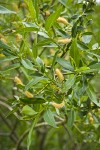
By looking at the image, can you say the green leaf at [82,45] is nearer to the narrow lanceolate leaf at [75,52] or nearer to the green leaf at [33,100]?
the narrow lanceolate leaf at [75,52]

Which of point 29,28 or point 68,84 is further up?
point 29,28

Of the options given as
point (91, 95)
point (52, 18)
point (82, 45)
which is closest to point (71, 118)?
point (91, 95)

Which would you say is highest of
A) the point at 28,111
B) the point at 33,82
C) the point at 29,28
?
the point at 29,28

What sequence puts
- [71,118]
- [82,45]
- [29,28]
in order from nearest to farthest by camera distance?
[29,28] → [82,45] → [71,118]

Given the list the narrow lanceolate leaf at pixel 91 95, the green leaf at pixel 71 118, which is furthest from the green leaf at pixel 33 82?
the green leaf at pixel 71 118

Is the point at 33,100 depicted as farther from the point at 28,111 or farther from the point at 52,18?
the point at 52,18

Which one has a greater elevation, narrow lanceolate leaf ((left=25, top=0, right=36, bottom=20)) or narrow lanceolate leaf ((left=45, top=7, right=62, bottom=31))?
narrow lanceolate leaf ((left=25, top=0, right=36, bottom=20))

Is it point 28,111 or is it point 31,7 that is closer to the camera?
point 31,7

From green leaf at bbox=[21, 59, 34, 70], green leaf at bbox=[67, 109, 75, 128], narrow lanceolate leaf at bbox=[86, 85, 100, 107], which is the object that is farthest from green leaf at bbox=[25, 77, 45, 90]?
green leaf at bbox=[67, 109, 75, 128]

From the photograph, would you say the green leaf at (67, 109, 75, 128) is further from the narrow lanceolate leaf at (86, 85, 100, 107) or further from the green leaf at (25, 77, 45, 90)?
the green leaf at (25, 77, 45, 90)

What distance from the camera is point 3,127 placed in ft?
9.90

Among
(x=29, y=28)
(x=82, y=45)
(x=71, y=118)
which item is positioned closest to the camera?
(x=29, y=28)

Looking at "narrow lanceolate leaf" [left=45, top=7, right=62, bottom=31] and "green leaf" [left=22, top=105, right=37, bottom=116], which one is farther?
"green leaf" [left=22, top=105, right=37, bottom=116]

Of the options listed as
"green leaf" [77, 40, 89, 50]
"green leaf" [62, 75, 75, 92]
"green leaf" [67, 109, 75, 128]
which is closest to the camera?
"green leaf" [62, 75, 75, 92]
